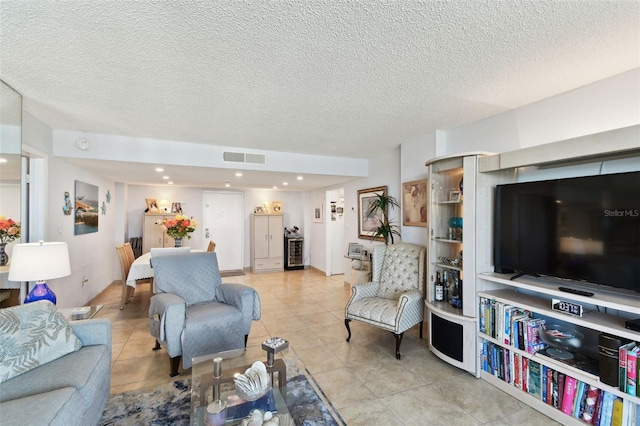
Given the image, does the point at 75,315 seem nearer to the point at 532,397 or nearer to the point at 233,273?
the point at 532,397

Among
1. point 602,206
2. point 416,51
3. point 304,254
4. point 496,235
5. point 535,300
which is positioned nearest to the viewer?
point 416,51

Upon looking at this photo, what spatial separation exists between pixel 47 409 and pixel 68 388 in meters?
0.18

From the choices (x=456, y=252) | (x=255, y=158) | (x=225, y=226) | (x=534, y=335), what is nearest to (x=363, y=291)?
(x=456, y=252)

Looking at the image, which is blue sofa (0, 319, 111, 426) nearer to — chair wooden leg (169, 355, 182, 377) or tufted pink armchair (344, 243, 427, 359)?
chair wooden leg (169, 355, 182, 377)

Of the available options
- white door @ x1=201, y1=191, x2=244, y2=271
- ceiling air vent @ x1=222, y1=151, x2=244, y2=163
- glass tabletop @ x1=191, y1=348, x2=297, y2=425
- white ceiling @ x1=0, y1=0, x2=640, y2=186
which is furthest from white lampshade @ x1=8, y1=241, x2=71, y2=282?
white door @ x1=201, y1=191, x2=244, y2=271

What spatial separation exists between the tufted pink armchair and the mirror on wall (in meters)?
3.14

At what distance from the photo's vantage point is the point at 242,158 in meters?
4.20

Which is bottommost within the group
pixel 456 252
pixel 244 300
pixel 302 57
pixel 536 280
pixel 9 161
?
pixel 244 300

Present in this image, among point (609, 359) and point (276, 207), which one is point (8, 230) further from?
point (276, 207)

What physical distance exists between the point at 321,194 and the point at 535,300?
17.0ft

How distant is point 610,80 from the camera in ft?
6.97

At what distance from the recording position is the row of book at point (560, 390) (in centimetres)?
176

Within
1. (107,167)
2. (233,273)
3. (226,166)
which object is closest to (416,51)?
(226,166)

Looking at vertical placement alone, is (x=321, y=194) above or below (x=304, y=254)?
above
